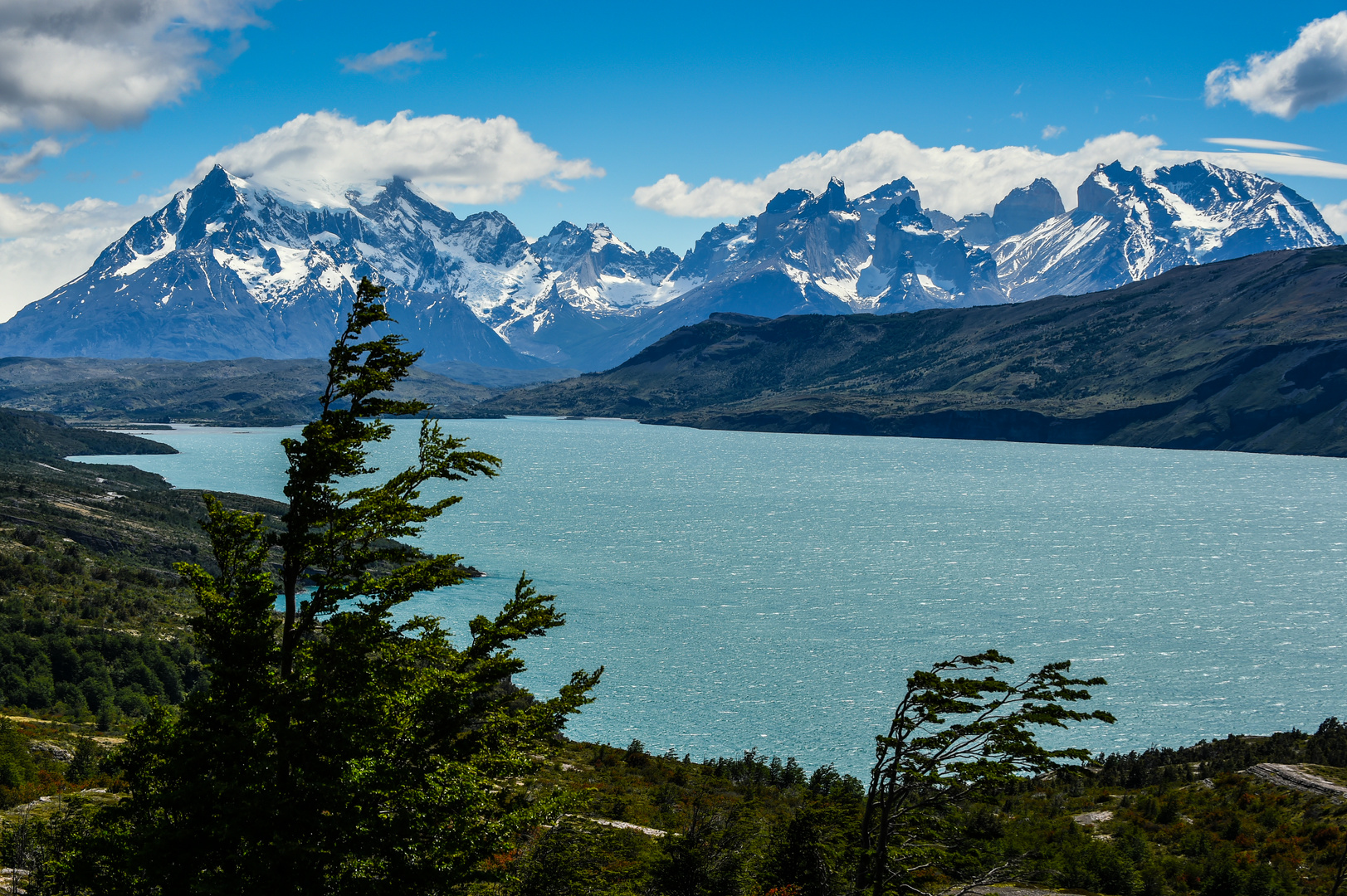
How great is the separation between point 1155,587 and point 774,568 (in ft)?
149

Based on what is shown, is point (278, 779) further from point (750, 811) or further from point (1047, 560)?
point (1047, 560)

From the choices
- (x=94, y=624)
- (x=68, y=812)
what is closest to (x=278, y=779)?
(x=68, y=812)

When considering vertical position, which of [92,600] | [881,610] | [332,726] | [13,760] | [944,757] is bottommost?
[881,610]

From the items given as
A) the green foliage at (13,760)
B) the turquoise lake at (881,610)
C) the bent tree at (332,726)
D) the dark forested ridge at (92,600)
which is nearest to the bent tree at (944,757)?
the bent tree at (332,726)

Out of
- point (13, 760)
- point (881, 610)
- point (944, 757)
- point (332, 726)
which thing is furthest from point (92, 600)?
point (944, 757)

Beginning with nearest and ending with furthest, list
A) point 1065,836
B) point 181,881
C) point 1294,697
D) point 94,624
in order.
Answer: point 181,881 → point 1065,836 → point 94,624 → point 1294,697

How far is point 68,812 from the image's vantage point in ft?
86.4

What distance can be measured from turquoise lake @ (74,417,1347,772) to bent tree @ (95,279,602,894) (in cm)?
4960

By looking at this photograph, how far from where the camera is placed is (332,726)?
54.4 ft

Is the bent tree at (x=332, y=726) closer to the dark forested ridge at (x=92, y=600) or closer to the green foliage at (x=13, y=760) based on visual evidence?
the dark forested ridge at (x=92, y=600)

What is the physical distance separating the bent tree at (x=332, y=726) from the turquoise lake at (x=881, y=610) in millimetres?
49600

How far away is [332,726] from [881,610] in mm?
92676

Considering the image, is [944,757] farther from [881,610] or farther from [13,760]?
[881,610]

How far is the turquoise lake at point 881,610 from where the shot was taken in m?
73.1
